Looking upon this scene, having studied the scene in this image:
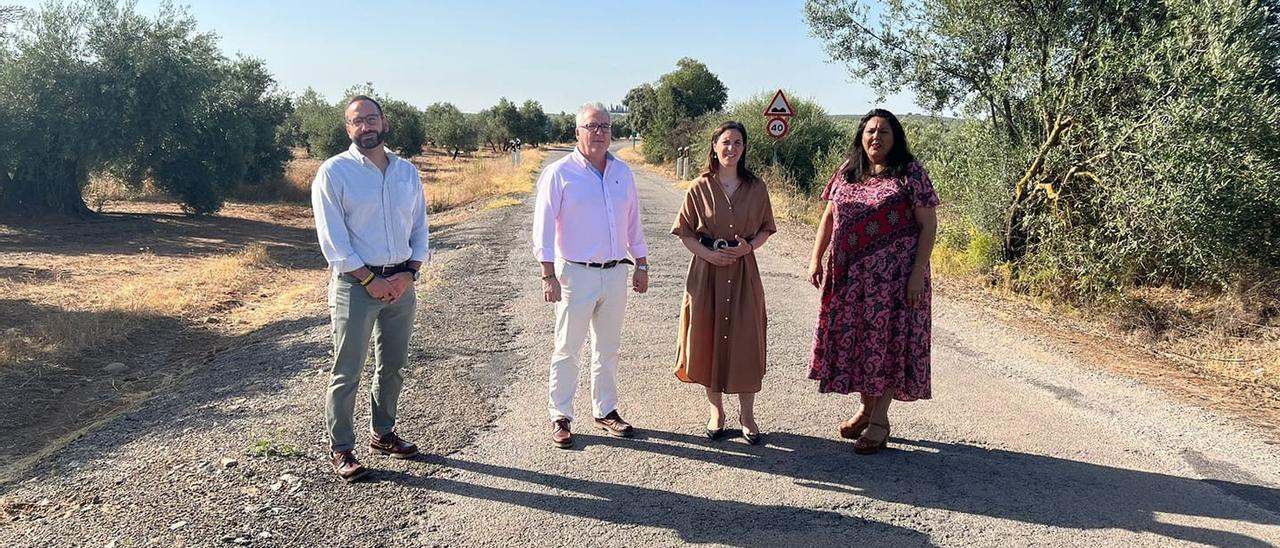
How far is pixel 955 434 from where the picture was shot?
15.0 feet

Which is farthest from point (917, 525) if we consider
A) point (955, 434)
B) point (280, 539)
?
point (280, 539)

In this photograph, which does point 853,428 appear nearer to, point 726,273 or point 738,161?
point 726,273

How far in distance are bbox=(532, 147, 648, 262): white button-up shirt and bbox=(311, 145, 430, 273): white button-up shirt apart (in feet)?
2.23

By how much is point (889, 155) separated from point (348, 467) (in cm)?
321

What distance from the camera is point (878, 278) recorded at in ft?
13.6

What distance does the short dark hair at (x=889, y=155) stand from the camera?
13.3 feet

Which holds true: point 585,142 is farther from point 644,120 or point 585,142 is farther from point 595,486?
point 644,120

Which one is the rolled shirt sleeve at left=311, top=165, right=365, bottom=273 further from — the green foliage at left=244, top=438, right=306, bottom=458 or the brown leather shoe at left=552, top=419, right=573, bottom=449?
the brown leather shoe at left=552, top=419, right=573, bottom=449

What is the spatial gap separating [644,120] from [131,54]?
30.8m

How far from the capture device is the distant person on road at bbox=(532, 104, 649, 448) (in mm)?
4121

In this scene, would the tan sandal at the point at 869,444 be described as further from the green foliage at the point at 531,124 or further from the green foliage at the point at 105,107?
the green foliage at the point at 531,124

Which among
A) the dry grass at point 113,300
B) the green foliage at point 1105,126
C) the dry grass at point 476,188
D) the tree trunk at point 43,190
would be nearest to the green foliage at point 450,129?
the dry grass at point 476,188

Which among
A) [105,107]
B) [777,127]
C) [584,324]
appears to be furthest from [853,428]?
[105,107]

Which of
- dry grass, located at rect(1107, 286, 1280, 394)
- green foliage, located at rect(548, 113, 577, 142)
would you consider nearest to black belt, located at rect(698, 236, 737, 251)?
dry grass, located at rect(1107, 286, 1280, 394)
